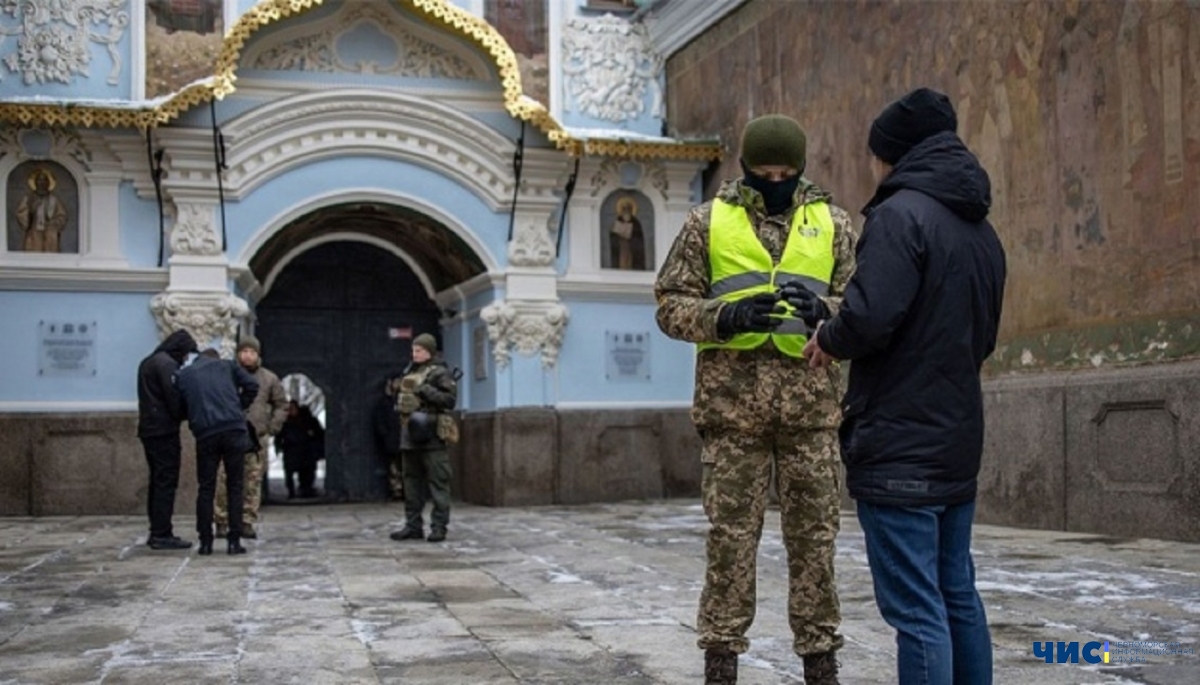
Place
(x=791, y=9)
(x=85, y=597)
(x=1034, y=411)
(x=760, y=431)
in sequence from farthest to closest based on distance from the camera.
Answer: (x=791, y=9), (x=1034, y=411), (x=85, y=597), (x=760, y=431)

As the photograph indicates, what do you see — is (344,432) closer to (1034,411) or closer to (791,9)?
(791,9)

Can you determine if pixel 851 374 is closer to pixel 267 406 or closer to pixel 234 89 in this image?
pixel 267 406

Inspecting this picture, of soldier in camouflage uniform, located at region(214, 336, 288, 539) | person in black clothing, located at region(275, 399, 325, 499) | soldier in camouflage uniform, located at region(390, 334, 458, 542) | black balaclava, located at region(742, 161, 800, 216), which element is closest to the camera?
black balaclava, located at region(742, 161, 800, 216)

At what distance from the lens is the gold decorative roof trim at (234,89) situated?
14.8 metres

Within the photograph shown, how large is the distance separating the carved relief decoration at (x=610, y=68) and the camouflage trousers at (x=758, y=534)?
41.5 ft

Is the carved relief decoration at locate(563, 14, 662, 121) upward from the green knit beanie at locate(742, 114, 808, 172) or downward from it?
upward

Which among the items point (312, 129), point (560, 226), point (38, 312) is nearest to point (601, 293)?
point (560, 226)

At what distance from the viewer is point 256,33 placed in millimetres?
15664

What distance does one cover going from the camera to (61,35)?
1570 centimetres

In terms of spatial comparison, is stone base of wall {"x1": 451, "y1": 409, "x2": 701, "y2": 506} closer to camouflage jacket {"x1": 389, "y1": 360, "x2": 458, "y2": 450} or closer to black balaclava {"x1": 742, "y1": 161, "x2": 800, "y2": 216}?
camouflage jacket {"x1": 389, "y1": 360, "x2": 458, "y2": 450}

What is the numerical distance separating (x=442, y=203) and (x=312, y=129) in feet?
5.31

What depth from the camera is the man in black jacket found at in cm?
392

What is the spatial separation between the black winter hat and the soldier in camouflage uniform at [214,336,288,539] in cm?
866

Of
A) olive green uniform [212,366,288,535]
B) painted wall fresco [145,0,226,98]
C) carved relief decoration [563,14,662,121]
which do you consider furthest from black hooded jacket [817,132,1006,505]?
carved relief decoration [563,14,662,121]
